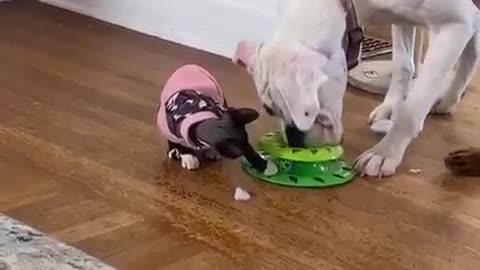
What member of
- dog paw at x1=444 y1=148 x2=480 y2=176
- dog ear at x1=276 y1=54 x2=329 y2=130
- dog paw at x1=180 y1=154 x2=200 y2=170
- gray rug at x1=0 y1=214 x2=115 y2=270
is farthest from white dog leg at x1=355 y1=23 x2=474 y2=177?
gray rug at x1=0 y1=214 x2=115 y2=270

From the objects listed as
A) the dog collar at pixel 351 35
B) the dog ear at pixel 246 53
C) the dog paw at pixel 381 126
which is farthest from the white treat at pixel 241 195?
the dog paw at pixel 381 126

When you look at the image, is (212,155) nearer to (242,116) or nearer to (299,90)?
(242,116)

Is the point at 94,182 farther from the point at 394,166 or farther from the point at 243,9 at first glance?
the point at 243,9

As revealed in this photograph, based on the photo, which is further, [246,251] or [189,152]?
[189,152]

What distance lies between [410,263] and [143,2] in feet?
6.05

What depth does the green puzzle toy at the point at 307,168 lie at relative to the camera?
6.30 feet

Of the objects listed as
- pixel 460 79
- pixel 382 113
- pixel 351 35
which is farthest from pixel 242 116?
pixel 460 79

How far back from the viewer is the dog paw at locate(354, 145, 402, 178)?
6.51 ft

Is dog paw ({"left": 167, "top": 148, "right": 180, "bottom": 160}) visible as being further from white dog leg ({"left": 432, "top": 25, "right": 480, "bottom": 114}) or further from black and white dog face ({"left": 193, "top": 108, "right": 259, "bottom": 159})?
white dog leg ({"left": 432, "top": 25, "right": 480, "bottom": 114})

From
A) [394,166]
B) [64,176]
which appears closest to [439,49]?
[394,166]

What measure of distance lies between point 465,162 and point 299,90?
17.3 inches

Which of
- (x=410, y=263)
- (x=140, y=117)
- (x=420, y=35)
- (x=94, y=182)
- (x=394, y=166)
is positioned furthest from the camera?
(x=420, y=35)

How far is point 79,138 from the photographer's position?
6.97 ft

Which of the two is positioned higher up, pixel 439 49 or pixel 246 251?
pixel 439 49
